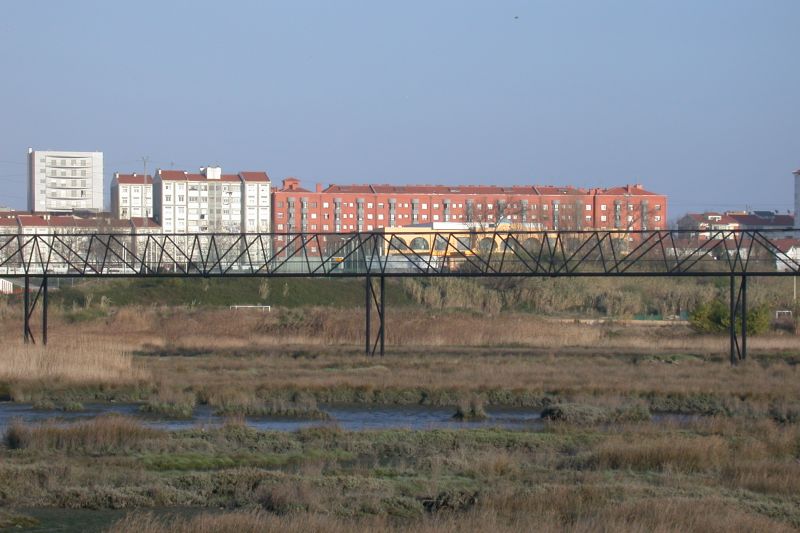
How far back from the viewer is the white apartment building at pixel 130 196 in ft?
538

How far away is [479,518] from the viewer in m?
14.6

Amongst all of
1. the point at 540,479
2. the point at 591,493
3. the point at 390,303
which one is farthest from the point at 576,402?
the point at 390,303

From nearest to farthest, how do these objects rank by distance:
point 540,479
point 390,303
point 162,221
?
point 540,479 < point 390,303 < point 162,221

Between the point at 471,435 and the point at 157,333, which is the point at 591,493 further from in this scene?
the point at 157,333

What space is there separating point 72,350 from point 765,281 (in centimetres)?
5698

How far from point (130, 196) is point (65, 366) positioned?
134210 millimetres

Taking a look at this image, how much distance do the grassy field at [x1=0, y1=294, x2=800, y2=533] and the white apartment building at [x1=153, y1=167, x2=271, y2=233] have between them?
113844 mm

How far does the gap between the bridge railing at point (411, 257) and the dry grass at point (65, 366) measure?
4.07 metres

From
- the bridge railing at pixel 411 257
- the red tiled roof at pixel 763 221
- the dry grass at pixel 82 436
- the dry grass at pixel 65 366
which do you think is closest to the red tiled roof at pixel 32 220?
the bridge railing at pixel 411 257

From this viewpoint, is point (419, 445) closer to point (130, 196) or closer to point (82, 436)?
point (82, 436)

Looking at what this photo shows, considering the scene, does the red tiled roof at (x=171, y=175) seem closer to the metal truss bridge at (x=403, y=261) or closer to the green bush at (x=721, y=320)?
the metal truss bridge at (x=403, y=261)

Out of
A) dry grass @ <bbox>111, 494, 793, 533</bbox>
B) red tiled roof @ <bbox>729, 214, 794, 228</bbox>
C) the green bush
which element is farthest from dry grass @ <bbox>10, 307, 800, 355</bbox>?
red tiled roof @ <bbox>729, 214, 794, 228</bbox>

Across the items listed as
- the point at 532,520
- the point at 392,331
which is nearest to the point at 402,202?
the point at 392,331

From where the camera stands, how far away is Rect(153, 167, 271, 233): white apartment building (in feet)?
525
